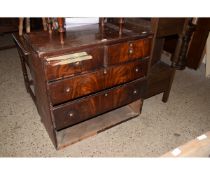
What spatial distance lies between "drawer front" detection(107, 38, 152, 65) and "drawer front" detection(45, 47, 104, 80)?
97mm

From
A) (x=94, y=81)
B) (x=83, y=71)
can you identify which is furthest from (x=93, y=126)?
(x=83, y=71)

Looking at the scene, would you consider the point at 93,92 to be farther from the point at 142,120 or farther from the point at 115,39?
the point at 142,120

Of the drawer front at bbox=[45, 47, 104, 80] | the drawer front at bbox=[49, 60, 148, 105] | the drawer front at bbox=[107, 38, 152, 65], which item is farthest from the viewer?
the drawer front at bbox=[107, 38, 152, 65]

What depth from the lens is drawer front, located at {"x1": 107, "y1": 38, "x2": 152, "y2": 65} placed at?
1.56 meters

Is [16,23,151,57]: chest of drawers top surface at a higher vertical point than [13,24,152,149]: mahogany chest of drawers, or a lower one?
higher

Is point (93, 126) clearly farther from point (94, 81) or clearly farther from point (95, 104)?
point (94, 81)

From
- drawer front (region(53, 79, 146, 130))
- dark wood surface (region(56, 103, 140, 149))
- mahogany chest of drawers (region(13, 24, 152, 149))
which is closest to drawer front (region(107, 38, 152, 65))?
mahogany chest of drawers (region(13, 24, 152, 149))

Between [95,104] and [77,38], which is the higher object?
[77,38]

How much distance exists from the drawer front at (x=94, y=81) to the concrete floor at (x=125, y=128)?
0.59 metres

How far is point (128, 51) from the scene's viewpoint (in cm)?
164

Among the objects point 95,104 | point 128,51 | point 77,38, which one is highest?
point 77,38

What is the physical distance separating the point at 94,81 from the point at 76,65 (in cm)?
25

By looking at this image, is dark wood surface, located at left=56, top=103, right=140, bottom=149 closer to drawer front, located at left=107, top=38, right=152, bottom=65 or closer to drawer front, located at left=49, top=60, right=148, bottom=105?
drawer front, located at left=49, top=60, right=148, bottom=105
